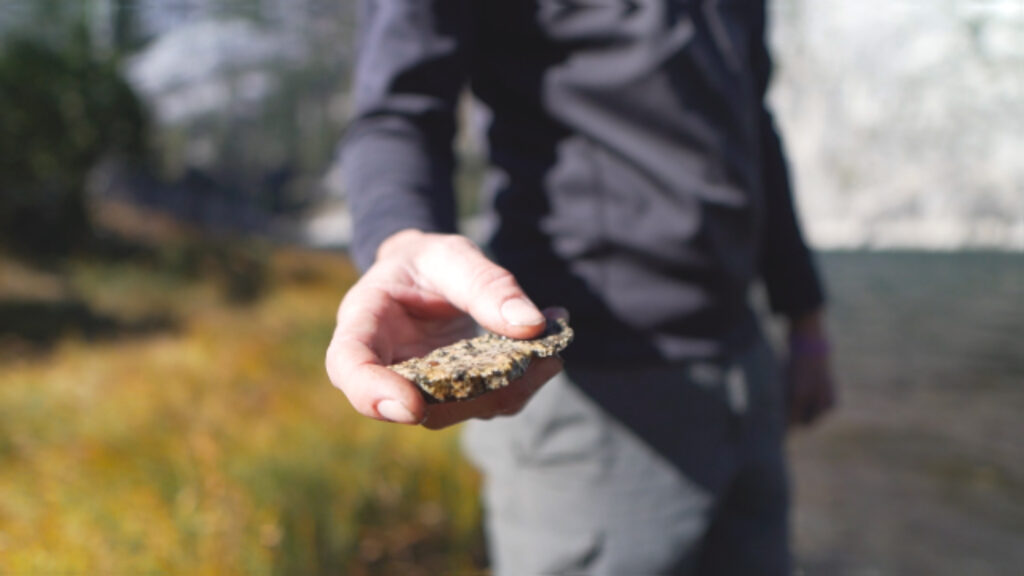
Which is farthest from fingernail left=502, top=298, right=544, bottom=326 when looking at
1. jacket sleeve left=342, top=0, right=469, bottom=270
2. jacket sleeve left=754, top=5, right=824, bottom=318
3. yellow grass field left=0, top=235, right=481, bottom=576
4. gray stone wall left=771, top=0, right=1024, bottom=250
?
gray stone wall left=771, top=0, right=1024, bottom=250

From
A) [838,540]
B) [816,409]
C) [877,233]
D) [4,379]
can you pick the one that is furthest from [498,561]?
[877,233]

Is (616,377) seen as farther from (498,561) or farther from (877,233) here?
(877,233)

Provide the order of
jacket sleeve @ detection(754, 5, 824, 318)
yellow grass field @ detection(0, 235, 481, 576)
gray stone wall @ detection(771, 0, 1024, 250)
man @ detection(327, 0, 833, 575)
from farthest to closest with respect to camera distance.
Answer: gray stone wall @ detection(771, 0, 1024, 250) → yellow grass field @ detection(0, 235, 481, 576) → jacket sleeve @ detection(754, 5, 824, 318) → man @ detection(327, 0, 833, 575)

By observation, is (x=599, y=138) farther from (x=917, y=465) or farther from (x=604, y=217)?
(x=917, y=465)

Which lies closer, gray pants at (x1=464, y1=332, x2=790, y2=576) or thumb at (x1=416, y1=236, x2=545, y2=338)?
thumb at (x1=416, y1=236, x2=545, y2=338)

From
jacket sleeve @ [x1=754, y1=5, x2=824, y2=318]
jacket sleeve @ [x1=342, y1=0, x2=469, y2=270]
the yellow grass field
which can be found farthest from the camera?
the yellow grass field

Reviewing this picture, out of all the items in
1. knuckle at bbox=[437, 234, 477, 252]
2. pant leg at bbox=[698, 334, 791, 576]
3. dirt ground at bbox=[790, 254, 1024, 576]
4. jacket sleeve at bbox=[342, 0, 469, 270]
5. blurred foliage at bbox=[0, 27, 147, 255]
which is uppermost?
blurred foliage at bbox=[0, 27, 147, 255]

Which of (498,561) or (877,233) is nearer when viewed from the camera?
(498,561)

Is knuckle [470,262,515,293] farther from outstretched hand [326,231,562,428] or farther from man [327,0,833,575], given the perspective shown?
man [327,0,833,575]
